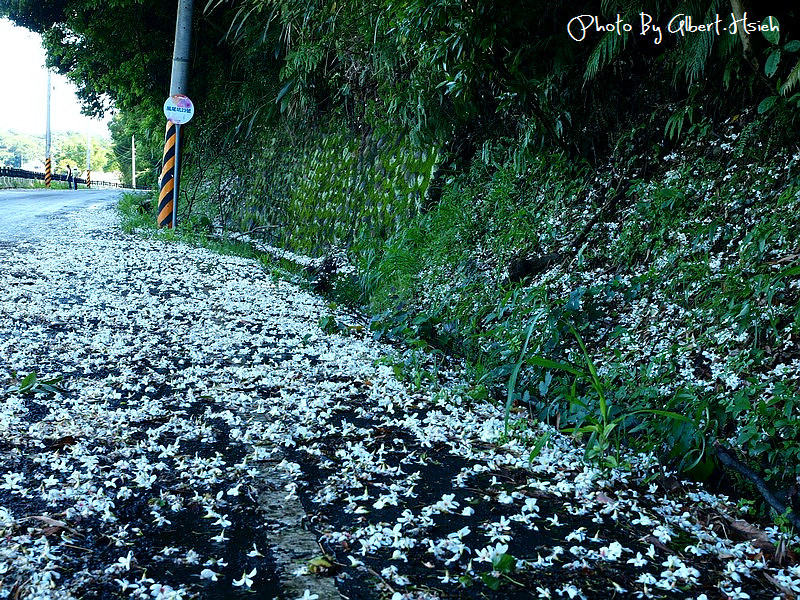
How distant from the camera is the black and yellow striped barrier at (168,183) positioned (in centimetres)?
1207

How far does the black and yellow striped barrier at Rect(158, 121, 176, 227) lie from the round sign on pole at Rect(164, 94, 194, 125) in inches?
24.0

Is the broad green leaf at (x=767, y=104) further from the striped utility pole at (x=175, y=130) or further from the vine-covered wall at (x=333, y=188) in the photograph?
the striped utility pole at (x=175, y=130)

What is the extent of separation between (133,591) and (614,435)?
1.98m

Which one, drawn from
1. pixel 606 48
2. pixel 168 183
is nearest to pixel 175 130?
pixel 168 183

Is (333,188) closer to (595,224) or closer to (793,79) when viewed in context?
(595,224)

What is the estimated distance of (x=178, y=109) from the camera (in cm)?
1157

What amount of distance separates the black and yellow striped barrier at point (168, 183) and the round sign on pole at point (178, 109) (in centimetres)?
61

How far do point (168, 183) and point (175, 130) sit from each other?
3.12 ft

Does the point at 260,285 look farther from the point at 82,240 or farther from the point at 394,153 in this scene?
the point at 82,240

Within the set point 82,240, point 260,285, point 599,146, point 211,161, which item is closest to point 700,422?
point 599,146

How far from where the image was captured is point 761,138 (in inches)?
156

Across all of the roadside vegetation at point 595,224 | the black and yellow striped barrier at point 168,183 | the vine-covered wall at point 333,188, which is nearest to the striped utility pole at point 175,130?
the black and yellow striped barrier at point 168,183

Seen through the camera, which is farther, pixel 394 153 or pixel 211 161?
pixel 211 161

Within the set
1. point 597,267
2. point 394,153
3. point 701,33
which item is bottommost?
point 597,267
